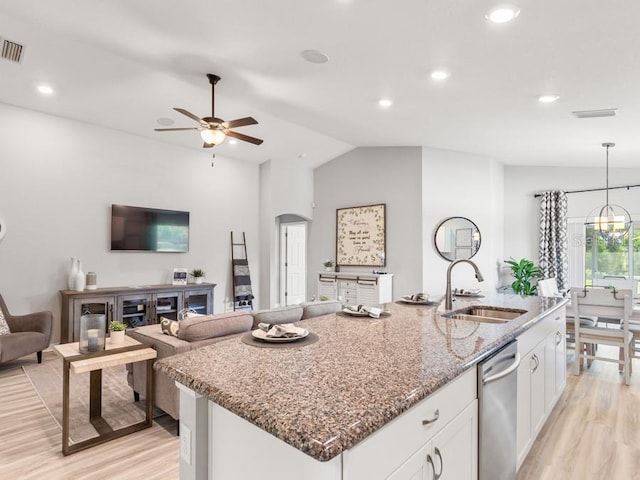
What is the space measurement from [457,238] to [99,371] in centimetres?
524

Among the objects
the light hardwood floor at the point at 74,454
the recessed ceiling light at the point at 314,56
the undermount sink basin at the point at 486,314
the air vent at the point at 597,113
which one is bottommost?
the light hardwood floor at the point at 74,454

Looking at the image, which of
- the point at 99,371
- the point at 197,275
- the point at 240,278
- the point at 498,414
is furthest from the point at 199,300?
the point at 498,414

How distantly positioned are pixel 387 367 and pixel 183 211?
562 centimetres

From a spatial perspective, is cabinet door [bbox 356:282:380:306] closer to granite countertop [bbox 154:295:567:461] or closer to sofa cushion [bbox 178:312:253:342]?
sofa cushion [bbox 178:312:253:342]

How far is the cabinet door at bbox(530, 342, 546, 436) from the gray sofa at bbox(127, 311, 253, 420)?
200 centimetres

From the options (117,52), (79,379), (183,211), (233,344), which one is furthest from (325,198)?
(233,344)

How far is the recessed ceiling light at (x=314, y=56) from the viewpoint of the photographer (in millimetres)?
3141

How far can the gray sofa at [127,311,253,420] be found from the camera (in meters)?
2.65

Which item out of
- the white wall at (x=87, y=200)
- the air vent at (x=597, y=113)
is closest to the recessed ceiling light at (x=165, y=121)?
the white wall at (x=87, y=200)

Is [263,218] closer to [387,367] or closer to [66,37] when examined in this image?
[66,37]

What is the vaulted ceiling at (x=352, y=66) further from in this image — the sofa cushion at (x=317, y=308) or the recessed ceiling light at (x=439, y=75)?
the sofa cushion at (x=317, y=308)

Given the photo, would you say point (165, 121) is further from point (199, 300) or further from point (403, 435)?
point (403, 435)

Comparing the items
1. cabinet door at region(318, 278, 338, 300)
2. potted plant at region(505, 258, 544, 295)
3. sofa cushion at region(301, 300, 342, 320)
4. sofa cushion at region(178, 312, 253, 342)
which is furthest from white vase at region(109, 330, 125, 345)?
potted plant at region(505, 258, 544, 295)

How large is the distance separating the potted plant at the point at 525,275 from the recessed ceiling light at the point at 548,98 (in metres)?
3.23
